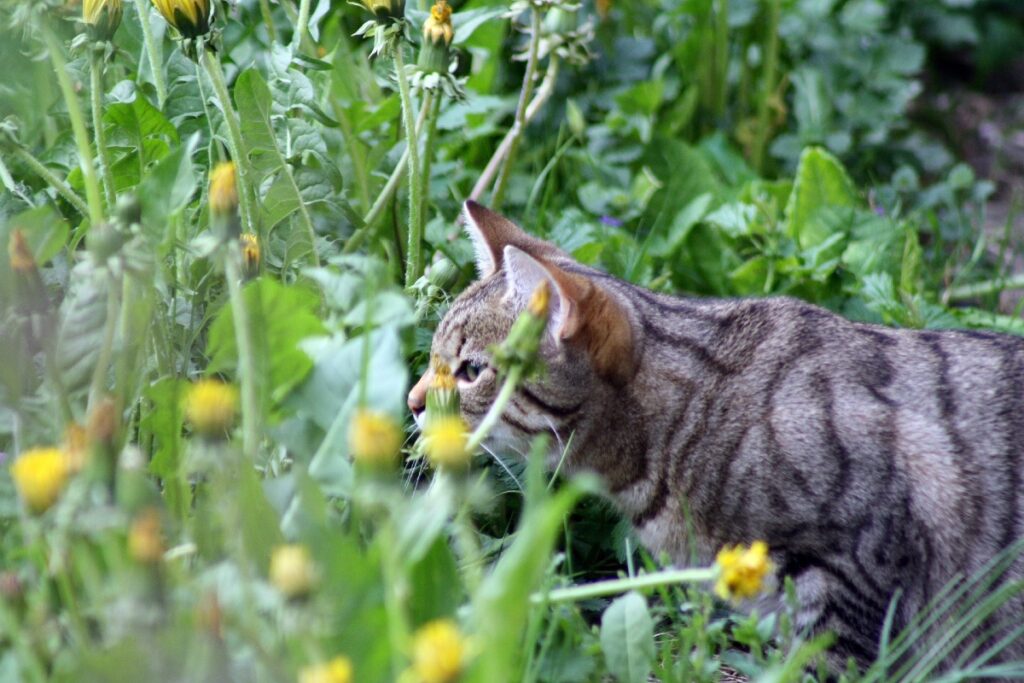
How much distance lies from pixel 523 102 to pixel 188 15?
98 centimetres

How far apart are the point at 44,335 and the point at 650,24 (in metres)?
3.39

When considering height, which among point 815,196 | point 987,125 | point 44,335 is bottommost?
point 987,125

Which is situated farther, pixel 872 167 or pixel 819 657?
pixel 872 167

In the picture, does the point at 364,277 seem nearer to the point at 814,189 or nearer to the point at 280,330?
the point at 280,330

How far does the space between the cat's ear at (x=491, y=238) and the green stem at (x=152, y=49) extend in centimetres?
73

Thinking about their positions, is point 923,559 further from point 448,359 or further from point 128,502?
point 128,502

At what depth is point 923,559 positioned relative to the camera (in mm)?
2363

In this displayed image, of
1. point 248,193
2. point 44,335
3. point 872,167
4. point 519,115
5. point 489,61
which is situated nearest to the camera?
point 44,335

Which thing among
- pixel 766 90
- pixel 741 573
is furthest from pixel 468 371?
pixel 766 90

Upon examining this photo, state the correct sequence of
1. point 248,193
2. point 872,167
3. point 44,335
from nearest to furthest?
point 44,335, point 248,193, point 872,167

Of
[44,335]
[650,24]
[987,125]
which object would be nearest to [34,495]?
[44,335]

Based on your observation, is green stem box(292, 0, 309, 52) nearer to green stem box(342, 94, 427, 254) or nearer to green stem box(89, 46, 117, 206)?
green stem box(342, 94, 427, 254)

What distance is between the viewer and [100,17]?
7.25ft

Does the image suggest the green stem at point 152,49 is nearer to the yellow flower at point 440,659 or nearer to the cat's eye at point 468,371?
the cat's eye at point 468,371
